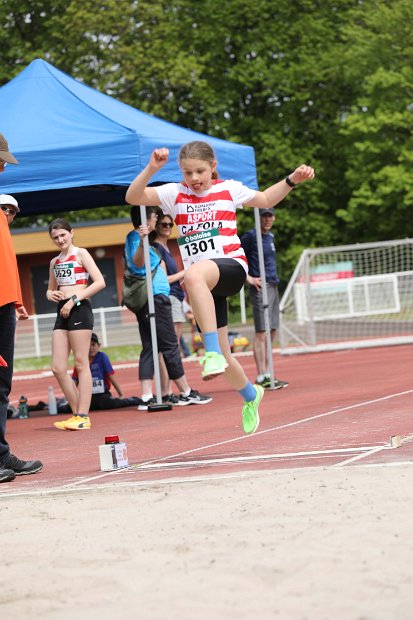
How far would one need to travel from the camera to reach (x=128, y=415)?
1231 centimetres

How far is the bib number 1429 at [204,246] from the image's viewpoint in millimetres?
7832

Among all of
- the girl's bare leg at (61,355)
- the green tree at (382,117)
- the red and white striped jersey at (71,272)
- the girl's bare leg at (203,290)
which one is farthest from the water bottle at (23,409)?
the green tree at (382,117)

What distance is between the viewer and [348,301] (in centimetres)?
2925

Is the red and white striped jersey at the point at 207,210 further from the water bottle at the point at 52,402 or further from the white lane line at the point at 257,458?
the water bottle at the point at 52,402

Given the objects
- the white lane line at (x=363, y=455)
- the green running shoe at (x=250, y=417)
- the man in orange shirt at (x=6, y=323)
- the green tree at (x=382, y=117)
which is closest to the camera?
the white lane line at (x=363, y=455)

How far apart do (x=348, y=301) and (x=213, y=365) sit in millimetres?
22304

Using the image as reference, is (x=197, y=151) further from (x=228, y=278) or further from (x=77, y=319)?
(x=77, y=319)

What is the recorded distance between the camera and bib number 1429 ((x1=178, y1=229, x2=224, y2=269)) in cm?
783

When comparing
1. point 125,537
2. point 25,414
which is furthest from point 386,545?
point 25,414

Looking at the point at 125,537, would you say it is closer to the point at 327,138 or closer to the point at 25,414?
the point at 25,414

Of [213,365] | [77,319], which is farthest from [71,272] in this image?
[213,365]

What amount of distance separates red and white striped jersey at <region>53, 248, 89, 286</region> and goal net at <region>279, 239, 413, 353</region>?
1225 centimetres

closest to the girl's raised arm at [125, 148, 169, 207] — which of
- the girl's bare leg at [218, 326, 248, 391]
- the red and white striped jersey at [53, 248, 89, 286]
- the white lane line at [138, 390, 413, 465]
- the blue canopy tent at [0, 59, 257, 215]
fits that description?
the girl's bare leg at [218, 326, 248, 391]

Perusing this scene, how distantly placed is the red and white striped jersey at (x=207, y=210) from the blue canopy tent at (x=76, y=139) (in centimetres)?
375
